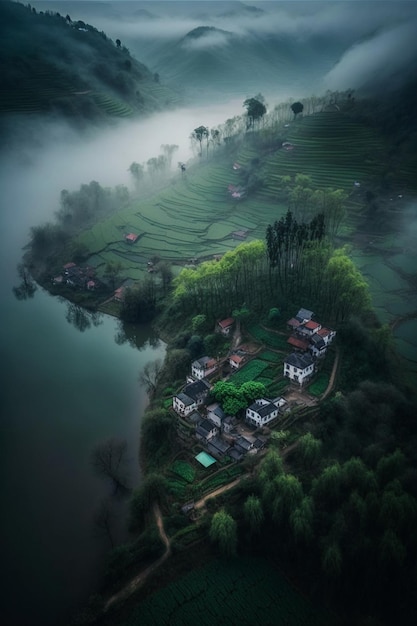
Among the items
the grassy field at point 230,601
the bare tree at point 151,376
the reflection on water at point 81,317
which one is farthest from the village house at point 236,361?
the reflection on water at point 81,317

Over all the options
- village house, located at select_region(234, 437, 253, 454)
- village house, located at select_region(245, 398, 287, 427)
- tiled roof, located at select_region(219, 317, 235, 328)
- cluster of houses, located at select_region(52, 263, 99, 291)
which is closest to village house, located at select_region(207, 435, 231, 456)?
village house, located at select_region(234, 437, 253, 454)

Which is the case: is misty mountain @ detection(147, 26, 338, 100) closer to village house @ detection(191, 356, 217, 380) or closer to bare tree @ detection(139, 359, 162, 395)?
bare tree @ detection(139, 359, 162, 395)

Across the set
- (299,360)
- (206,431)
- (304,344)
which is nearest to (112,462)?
(206,431)

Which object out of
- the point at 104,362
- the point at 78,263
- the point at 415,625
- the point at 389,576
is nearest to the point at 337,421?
the point at 389,576

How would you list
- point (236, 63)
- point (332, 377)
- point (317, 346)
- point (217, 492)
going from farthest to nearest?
point (236, 63) → point (317, 346) → point (332, 377) → point (217, 492)

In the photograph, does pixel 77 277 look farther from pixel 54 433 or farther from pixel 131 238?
pixel 54 433

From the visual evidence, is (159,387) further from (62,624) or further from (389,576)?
(389,576)
